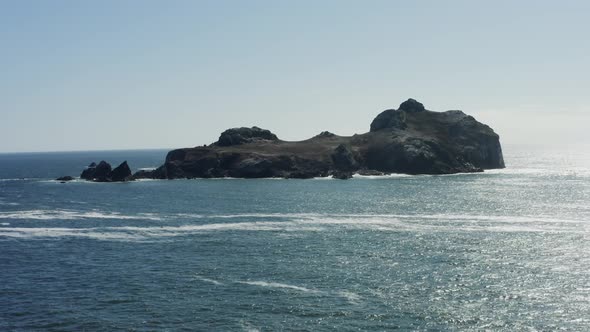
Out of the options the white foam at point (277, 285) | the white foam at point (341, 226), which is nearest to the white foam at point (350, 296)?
the white foam at point (277, 285)

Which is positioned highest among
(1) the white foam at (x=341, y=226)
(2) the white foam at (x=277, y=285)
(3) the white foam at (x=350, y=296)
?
(1) the white foam at (x=341, y=226)

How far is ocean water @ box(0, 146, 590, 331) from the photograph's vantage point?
49.4m

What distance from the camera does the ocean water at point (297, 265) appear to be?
4944 cm

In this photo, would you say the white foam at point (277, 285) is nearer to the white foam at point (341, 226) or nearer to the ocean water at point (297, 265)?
the ocean water at point (297, 265)

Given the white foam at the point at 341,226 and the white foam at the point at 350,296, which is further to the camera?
the white foam at the point at 341,226

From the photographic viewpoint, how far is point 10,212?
389 feet

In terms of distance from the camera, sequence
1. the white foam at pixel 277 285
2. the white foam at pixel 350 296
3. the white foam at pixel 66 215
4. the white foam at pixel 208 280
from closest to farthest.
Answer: the white foam at pixel 350 296 < the white foam at pixel 277 285 < the white foam at pixel 208 280 < the white foam at pixel 66 215

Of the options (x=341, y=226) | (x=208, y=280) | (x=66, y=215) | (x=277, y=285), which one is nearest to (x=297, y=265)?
(x=277, y=285)

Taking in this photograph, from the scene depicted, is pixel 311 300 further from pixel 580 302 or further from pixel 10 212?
pixel 10 212

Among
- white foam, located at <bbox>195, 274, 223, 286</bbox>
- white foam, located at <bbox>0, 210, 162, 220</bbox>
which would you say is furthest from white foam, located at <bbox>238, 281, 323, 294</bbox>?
white foam, located at <bbox>0, 210, 162, 220</bbox>

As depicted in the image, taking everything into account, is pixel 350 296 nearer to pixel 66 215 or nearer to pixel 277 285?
pixel 277 285

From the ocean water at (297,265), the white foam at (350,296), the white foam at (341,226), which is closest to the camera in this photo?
the ocean water at (297,265)

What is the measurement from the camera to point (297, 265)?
67.7 metres

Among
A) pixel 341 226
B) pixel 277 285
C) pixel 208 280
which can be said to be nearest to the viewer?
pixel 277 285
